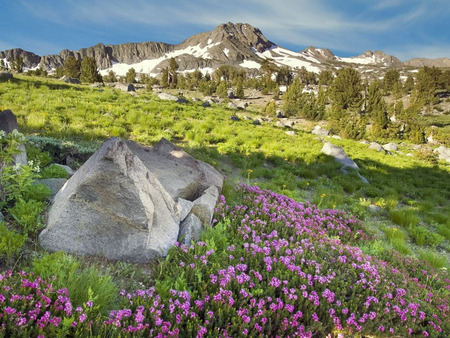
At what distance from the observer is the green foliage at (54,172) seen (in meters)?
4.85

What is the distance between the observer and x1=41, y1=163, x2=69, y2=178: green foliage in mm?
4848

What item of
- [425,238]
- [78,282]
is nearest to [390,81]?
[425,238]

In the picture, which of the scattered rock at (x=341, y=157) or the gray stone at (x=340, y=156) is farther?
the gray stone at (x=340, y=156)

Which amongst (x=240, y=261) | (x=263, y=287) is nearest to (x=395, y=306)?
(x=263, y=287)

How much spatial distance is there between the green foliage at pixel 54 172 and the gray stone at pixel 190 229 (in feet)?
8.96

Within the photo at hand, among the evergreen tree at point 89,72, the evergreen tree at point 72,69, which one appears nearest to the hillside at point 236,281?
the evergreen tree at point 89,72

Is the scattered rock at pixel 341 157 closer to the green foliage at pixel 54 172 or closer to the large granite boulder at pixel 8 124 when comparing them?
the green foliage at pixel 54 172

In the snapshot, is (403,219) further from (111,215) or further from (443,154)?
(443,154)

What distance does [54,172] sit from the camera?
4930 millimetres

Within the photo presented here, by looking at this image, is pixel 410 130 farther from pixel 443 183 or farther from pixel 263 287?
pixel 263 287

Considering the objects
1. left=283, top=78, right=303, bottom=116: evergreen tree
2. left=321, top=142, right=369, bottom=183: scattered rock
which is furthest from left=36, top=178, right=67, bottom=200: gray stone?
left=283, top=78, right=303, bottom=116: evergreen tree

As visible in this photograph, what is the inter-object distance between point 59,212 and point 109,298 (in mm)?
1376

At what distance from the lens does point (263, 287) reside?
3.12 m

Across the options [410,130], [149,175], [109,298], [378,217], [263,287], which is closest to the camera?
[109,298]
